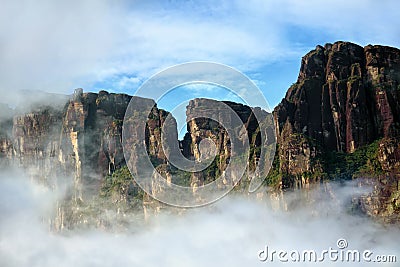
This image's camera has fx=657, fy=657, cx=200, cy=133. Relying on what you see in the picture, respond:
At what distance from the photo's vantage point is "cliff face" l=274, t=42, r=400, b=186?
3223 inches

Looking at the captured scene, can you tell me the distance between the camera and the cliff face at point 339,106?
269ft

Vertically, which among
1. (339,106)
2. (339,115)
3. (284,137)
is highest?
(339,106)

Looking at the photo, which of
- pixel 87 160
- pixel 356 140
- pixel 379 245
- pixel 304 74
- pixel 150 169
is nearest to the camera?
pixel 379 245

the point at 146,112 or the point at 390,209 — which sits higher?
the point at 146,112

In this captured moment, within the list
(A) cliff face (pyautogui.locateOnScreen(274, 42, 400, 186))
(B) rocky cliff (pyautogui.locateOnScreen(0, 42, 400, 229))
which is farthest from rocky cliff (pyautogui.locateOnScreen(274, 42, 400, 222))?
(B) rocky cliff (pyautogui.locateOnScreen(0, 42, 400, 229))

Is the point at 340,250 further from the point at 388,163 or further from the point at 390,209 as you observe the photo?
the point at 388,163

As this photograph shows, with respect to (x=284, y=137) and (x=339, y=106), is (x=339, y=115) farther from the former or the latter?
(x=284, y=137)

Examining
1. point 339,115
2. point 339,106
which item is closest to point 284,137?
point 339,115

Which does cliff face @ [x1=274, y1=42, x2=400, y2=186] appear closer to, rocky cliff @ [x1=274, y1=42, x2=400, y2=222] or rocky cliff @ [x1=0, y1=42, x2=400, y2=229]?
rocky cliff @ [x1=274, y1=42, x2=400, y2=222]

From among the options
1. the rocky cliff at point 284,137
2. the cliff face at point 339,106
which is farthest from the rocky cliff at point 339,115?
the rocky cliff at point 284,137

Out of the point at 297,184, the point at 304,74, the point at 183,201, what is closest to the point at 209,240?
the point at 183,201

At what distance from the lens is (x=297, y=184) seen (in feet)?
262

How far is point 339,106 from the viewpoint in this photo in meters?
84.2

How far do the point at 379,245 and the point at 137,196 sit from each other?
38.5 meters
